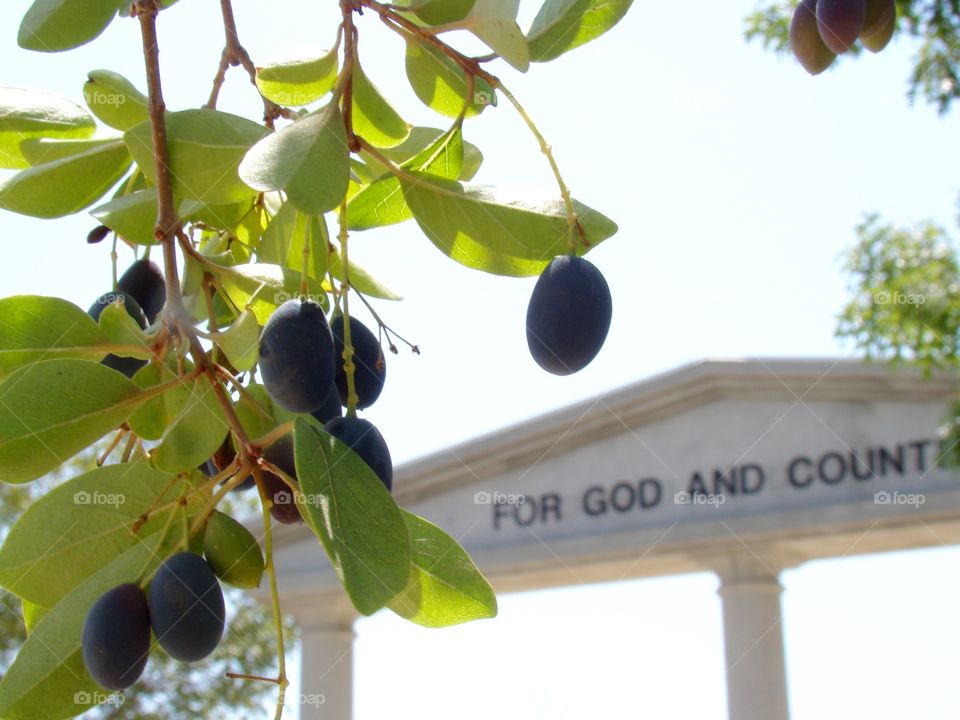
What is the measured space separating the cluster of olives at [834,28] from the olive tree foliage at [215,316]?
166 mm

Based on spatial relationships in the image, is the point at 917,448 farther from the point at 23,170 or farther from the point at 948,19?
the point at 23,170

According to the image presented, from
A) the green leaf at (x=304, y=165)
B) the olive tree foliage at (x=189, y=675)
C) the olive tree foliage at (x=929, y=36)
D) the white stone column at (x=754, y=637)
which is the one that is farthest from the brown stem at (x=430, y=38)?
the olive tree foliage at (x=189, y=675)

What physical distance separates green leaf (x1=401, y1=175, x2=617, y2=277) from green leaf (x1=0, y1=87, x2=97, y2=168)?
1.13 feet

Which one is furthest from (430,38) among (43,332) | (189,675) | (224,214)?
(189,675)


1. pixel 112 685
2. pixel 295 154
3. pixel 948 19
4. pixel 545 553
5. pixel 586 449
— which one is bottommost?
pixel 112 685

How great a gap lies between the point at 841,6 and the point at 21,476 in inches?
27.2

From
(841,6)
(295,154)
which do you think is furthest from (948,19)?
(295,154)

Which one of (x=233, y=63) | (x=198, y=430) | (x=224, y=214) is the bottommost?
(x=198, y=430)

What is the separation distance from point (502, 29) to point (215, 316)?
300mm

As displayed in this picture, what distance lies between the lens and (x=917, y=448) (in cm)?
666

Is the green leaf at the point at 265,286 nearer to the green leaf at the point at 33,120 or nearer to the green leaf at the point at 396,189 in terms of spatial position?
the green leaf at the point at 396,189

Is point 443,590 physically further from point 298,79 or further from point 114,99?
point 114,99

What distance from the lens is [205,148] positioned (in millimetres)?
845

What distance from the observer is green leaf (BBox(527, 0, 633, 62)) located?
88 centimetres
